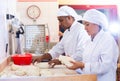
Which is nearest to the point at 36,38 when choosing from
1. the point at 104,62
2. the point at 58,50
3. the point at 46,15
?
the point at 46,15

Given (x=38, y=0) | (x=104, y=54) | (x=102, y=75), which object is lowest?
(x=102, y=75)

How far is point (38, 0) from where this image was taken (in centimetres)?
457

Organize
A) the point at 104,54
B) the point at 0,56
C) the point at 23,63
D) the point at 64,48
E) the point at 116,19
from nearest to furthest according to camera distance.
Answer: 1. the point at 104,54
2. the point at 0,56
3. the point at 23,63
4. the point at 64,48
5. the point at 116,19

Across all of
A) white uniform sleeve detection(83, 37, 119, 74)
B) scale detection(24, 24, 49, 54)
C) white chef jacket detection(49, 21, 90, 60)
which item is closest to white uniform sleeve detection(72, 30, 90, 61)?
white chef jacket detection(49, 21, 90, 60)

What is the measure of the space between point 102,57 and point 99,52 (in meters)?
0.06

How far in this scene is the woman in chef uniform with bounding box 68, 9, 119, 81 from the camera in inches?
73.8

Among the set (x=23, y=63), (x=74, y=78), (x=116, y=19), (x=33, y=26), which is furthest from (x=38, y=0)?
(x=74, y=78)

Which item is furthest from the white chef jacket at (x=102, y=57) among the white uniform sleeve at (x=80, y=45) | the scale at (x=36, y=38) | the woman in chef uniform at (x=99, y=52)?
the scale at (x=36, y=38)

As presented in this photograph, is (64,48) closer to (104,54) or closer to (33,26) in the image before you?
(104,54)

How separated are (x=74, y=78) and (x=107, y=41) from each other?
0.49 metres

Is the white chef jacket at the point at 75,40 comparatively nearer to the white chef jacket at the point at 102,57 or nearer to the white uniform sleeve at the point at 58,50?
the white uniform sleeve at the point at 58,50

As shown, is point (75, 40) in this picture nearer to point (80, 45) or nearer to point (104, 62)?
point (80, 45)

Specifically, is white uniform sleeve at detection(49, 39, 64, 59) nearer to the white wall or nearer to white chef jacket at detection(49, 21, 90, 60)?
white chef jacket at detection(49, 21, 90, 60)

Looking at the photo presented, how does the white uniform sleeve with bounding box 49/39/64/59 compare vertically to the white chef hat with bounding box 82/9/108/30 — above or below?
below
